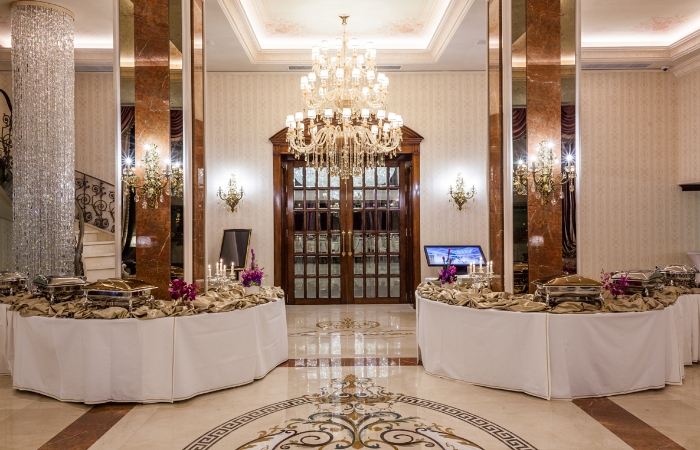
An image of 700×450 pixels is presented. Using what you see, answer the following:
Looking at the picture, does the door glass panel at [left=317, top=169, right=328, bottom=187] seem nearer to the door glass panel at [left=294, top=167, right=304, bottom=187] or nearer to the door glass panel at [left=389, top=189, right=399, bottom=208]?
the door glass panel at [left=294, top=167, right=304, bottom=187]

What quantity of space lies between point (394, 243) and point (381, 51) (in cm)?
347

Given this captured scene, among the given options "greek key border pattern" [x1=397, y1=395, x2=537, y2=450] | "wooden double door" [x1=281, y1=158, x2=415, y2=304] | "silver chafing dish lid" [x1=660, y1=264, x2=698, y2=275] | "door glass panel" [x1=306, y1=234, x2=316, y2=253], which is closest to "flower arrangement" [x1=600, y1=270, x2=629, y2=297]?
"silver chafing dish lid" [x1=660, y1=264, x2=698, y2=275]

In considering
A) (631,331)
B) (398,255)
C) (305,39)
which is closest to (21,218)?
(305,39)

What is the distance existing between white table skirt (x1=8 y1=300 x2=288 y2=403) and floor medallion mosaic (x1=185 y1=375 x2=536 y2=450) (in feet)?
2.36

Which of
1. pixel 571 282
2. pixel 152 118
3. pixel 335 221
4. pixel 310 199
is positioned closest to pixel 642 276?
pixel 571 282

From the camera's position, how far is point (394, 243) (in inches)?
419

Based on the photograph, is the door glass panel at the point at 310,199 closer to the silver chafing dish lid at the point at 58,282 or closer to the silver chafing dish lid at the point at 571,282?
the silver chafing dish lid at the point at 58,282

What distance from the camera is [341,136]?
23.9 ft

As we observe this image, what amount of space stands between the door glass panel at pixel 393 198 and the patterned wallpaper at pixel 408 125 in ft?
1.84

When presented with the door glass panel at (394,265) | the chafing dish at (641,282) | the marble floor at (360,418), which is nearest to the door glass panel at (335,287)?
the door glass panel at (394,265)

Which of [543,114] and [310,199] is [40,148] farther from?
[543,114]

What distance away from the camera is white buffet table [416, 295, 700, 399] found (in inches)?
184

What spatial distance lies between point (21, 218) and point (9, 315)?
8.76 ft

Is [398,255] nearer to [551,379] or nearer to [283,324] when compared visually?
[283,324]
